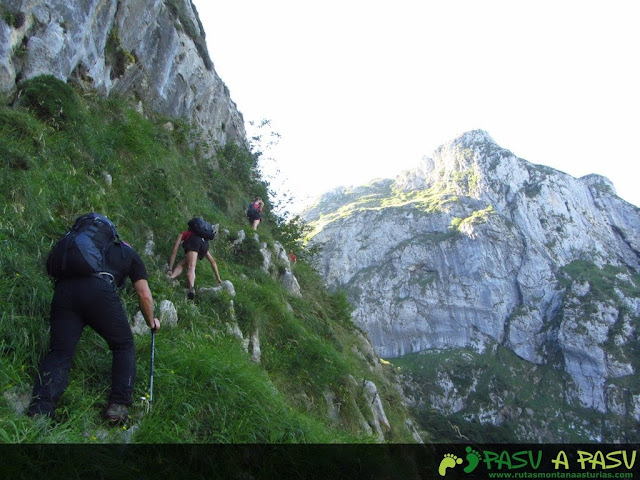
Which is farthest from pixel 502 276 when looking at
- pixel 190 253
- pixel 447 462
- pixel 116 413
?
pixel 116 413

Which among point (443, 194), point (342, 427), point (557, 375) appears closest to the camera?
point (342, 427)

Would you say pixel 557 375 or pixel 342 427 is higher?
pixel 342 427

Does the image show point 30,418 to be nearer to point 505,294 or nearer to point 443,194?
point 505,294

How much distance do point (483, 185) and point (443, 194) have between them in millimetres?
14553

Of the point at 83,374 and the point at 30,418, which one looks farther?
the point at 83,374

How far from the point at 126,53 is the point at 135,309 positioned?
36.8 ft

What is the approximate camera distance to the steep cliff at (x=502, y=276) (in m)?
93.9

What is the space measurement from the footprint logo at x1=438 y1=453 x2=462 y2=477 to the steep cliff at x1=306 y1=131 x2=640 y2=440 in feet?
266

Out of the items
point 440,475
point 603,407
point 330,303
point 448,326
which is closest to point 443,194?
point 448,326

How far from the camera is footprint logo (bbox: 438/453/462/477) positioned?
19.7 feet

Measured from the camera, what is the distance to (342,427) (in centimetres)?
751

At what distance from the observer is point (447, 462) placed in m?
6.07

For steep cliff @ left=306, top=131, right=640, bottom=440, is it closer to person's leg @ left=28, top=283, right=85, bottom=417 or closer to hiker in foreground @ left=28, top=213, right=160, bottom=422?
hiker in foreground @ left=28, top=213, right=160, bottom=422

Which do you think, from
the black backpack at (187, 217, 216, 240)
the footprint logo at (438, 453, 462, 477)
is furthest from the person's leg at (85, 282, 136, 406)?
the footprint logo at (438, 453, 462, 477)
